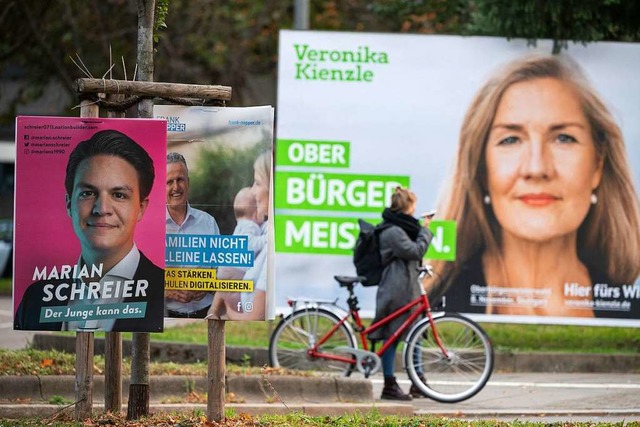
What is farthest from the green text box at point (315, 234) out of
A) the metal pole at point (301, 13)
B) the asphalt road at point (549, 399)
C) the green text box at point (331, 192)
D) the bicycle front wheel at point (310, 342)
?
the metal pole at point (301, 13)

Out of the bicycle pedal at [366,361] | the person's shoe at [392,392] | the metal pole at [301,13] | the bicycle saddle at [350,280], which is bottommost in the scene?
the person's shoe at [392,392]

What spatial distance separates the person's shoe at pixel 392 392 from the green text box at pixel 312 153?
380cm

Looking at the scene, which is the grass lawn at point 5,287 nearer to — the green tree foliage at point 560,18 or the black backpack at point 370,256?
the green tree foliage at point 560,18

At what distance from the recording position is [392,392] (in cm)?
1124

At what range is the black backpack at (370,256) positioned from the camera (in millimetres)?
11891

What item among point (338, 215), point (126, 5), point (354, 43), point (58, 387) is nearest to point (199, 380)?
point (58, 387)

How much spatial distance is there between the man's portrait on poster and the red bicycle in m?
2.79

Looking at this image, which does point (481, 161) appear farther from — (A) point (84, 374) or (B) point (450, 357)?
(A) point (84, 374)

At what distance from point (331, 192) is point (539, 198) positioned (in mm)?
2454

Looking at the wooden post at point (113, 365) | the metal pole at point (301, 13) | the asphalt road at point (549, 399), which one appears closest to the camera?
the wooden post at point (113, 365)

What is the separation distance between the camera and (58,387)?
31.6 ft

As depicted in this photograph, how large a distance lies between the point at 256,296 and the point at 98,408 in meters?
1.92

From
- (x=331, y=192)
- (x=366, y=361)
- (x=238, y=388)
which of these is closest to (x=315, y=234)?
(x=331, y=192)

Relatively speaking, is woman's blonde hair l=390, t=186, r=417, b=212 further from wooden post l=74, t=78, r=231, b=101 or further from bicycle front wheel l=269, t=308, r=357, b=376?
wooden post l=74, t=78, r=231, b=101
